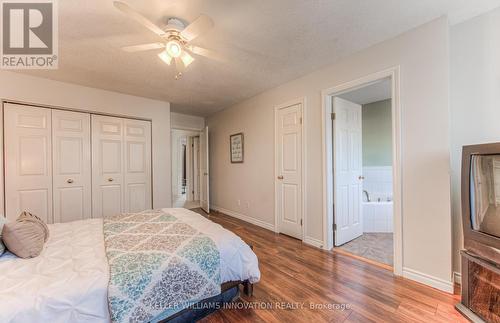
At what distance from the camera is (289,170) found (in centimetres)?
323

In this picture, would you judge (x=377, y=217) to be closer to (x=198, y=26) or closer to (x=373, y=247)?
(x=373, y=247)

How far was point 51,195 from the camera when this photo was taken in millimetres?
3004

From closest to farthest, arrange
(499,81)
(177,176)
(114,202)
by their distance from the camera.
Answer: (499,81) < (114,202) < (177,176)

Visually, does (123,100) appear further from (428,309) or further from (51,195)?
(428,309)

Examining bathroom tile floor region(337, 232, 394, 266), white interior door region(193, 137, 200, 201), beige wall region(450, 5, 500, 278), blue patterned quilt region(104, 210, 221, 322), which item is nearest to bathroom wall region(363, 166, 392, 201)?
bathroom tile floor region(337, 232, 394, 266)

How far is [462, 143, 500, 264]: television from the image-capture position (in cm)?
141

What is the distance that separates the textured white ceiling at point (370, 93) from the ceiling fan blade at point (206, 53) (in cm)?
176

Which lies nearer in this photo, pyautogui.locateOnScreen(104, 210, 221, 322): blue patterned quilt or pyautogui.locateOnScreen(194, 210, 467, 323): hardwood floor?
pyautogui.locateOnScreen(104, 210, 221, 322): blue patterned quilt

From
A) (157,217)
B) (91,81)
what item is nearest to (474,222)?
(157,217)

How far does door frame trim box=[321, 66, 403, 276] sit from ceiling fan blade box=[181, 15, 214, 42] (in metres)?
1.74

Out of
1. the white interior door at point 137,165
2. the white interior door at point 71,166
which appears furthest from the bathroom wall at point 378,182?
the white interior door at point 71,166

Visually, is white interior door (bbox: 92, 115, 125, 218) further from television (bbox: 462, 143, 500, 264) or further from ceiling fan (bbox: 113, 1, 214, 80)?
television (bbox: 462, 143, 500, 264)

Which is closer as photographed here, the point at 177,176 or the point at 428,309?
the point at 428,309

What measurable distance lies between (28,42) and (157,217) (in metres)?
2.20
